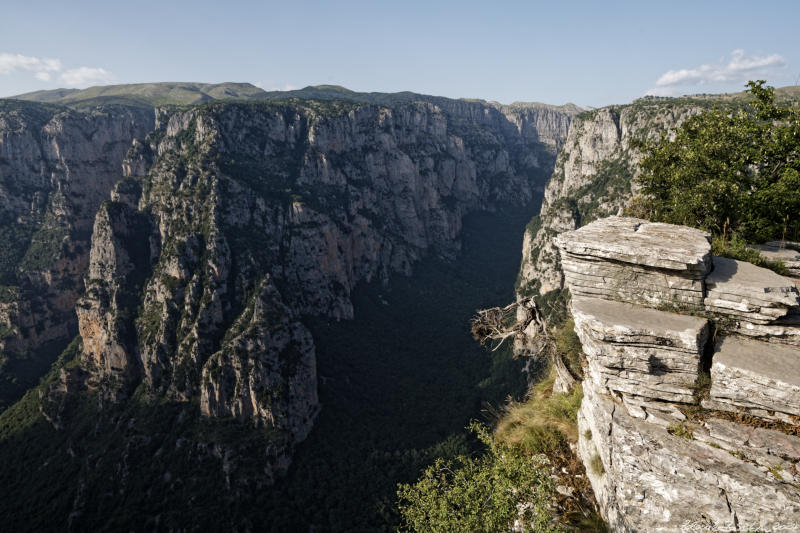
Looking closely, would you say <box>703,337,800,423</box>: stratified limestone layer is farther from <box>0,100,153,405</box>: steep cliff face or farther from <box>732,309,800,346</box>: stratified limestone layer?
<box>0,100,153,405</box>: steep cliff face

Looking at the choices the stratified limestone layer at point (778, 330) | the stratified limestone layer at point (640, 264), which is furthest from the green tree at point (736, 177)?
the stratified limestone layer at point (778, 330)

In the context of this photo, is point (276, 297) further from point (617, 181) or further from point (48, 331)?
point (617, 181)

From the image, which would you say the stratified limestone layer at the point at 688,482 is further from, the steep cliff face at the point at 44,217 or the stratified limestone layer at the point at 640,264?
the steep cliff face at the point at 44,217

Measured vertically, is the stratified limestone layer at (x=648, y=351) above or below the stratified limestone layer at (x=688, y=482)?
above

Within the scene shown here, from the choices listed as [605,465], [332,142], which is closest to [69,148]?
[332,142]

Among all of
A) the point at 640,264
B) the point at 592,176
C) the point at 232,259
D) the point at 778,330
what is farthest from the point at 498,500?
the point at 592,176

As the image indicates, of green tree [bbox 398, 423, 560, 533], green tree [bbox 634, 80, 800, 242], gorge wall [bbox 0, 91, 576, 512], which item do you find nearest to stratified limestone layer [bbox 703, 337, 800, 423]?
green tree [bbox 398, 423, 560, 533]
